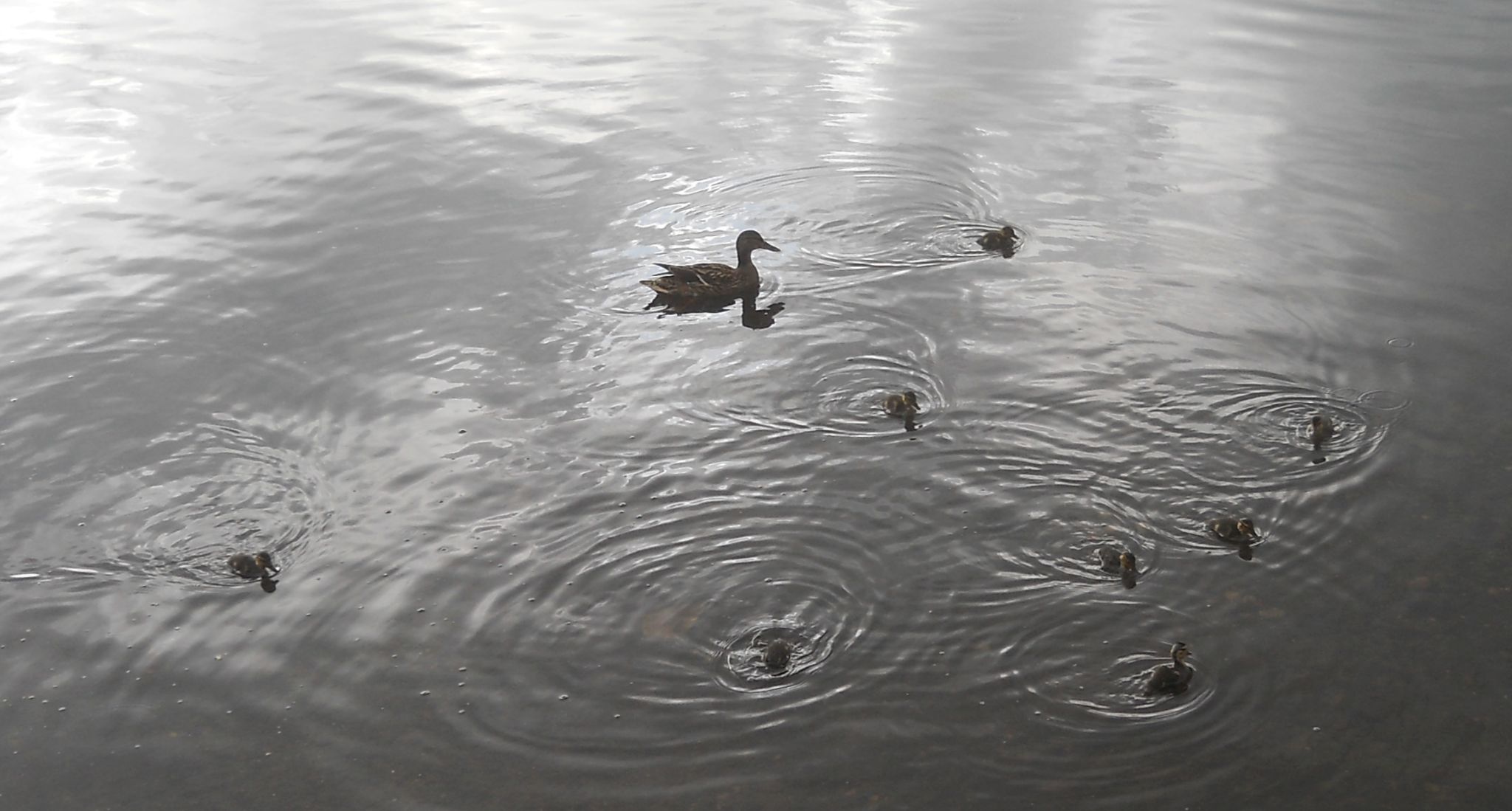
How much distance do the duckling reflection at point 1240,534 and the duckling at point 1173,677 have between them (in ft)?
3.87

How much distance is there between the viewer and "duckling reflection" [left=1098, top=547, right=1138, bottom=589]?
23.7 feet

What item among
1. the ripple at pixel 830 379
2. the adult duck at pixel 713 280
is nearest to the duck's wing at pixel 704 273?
the adult duck at pixel 713 280

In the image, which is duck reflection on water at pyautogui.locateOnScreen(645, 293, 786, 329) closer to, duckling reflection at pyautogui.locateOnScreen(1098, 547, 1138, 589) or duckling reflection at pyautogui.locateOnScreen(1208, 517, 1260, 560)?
Answer: duckling reflection at pyautogui.locateOnScreen(1098, 547, 1138, 589)

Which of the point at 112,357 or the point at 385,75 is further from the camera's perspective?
the point at 385,75

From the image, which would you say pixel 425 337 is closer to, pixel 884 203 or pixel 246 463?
pixel 246 463

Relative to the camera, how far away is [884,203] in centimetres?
1223

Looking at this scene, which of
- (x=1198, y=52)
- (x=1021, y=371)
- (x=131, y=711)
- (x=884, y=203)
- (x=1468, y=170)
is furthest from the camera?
(x=1198, y=52)

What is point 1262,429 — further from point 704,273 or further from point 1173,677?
point 704,273

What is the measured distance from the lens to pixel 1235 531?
7.52 m

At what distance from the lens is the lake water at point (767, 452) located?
640 centimetres

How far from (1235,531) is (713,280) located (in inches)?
179

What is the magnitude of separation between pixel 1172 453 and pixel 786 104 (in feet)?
27.3

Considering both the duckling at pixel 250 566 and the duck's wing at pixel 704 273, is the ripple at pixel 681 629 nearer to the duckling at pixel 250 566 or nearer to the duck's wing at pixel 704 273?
the duckling at pixel 250 566

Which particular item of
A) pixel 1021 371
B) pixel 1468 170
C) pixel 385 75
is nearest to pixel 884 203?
pixel 1021 371
